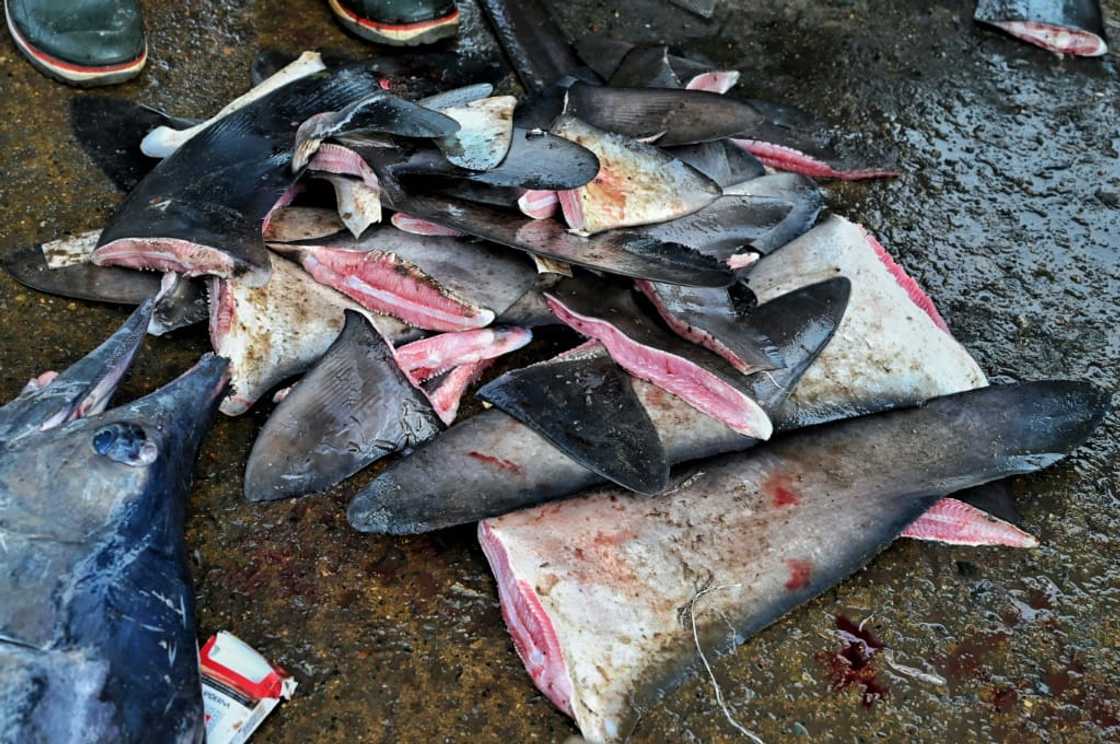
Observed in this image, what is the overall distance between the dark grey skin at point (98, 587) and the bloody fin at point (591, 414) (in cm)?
91

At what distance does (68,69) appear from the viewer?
12.8 ft

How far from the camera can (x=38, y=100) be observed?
3867 mm

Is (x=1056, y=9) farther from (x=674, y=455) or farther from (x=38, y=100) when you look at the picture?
(x=38, y=100)

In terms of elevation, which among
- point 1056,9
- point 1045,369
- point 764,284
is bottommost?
point 1045,369

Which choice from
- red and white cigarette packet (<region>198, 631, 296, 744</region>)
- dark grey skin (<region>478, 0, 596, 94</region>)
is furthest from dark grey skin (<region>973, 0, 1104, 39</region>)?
red and white cigarette packet (<region>198, 631, 296, 744</region>)

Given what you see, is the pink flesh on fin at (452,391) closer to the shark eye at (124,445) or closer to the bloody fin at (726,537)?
the bloody fin at (726,537)

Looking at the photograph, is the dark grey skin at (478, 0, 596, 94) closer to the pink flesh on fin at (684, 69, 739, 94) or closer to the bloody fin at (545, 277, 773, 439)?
the pink flesh on fin at (684, 69, 739, 94)

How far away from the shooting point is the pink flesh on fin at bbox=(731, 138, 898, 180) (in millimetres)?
3990

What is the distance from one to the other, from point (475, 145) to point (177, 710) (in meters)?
1.82

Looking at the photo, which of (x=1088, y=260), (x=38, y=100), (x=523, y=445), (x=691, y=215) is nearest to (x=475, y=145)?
(x=691, y=215)

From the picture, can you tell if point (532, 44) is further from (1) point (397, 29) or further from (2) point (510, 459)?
(2) point (510, 459)

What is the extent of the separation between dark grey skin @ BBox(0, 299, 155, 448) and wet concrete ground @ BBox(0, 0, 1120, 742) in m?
0.36

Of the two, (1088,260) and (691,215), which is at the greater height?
(691,215)

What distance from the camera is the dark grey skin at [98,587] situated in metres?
2.10
